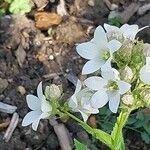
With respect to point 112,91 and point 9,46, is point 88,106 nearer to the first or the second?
point 112,91

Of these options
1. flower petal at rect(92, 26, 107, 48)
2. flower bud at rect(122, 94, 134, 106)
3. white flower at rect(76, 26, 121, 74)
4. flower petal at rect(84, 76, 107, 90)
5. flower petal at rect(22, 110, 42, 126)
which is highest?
flower petal at rect(92, 26, 107, 48)

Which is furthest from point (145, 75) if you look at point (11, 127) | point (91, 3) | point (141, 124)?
point (91, 3)

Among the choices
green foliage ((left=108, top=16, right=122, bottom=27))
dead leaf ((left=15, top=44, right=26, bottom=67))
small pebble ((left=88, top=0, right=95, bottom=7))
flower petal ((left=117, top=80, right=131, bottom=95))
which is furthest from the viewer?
small pebble ((left=88, top=0, right=95, bottom=7))

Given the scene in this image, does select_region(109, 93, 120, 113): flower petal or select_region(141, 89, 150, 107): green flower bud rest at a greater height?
select_region(109, 93, 120, 113): flower petal

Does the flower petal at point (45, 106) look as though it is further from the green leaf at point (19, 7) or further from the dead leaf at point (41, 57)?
the green leaf at point (19, 7)

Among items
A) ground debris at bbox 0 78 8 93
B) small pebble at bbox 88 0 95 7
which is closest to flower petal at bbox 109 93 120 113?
ground debris at bbox 0 78 8 93

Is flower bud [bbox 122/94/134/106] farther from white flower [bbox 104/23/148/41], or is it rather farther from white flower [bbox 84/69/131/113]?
white flower [bbox 104/23/148/41]
